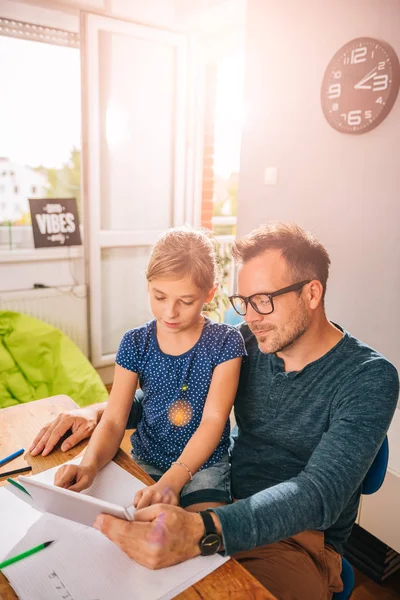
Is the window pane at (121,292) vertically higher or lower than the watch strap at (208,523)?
lower

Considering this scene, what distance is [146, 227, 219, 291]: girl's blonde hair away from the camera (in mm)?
1300

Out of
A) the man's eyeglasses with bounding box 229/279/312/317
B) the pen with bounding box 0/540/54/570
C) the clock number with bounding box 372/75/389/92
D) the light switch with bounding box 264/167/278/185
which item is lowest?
the pen with bounding box 0/540/54/570

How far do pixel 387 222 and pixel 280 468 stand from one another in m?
1.63

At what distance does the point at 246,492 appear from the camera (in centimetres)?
132

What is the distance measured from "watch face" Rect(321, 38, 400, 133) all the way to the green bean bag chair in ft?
6.86

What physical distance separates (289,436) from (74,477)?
0.52 metres

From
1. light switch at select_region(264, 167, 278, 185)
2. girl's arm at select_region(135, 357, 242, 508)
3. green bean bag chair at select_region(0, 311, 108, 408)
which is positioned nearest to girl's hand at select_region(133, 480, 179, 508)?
girl's arm at select_region(135, 357, 242, 508)

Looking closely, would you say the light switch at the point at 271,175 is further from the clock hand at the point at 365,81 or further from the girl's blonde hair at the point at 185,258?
the girl's blonde hair at the point at 185,258

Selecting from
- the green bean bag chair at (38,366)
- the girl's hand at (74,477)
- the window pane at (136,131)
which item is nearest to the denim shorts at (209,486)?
the girl's hand at (74,477)

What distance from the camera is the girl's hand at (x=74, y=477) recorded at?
1.04 m

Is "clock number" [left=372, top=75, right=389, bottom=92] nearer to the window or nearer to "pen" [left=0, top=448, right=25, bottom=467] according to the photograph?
the window

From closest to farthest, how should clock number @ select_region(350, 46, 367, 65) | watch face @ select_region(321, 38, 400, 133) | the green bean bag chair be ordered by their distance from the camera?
watch face @ select_region(321, 38, 400, 133)
clock number @ select_region(350, 46, 367, 65)
the green bean bag chair

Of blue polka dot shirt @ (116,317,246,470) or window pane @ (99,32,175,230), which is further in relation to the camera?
window pane @ (99,32,175,230)

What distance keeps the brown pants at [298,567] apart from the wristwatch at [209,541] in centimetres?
25
